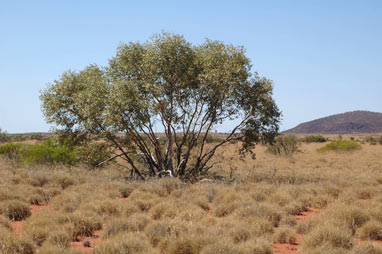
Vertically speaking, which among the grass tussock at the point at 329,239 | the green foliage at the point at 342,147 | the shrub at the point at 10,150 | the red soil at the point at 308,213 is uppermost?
the shrub at the point at 10,150

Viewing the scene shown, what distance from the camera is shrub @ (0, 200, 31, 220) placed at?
1020 centimetres

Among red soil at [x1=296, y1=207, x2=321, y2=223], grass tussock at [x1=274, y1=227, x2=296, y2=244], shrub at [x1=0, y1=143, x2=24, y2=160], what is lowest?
red soil at [x1=296, y1=207, x2=321, y2=223]

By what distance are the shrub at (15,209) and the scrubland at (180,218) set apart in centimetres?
3

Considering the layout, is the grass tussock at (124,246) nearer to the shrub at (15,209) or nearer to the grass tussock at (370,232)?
the shrub at (15,209)

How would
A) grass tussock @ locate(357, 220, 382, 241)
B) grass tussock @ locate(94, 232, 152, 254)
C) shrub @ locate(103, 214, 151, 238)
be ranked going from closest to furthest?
grass tussock @ locate(94, 232, 152, 254), shrub @ locate(103, 214, 151, 238), grass tussock @ locate(357, 220, 382, 241)

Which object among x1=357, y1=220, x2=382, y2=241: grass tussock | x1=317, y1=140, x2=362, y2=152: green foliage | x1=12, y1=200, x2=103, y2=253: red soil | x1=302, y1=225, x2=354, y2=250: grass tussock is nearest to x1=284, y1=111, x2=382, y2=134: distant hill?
x1=317, y1=140, x2=362, y2=152: green foliage

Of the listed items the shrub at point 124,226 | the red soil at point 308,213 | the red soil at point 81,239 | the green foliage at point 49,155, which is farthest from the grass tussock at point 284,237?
the green foliage at point 49,155

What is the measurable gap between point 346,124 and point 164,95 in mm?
167467

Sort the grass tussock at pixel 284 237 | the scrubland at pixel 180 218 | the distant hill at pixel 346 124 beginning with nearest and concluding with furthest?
1. the scrubland at pixel 180 218
2. the grass tussock at pixel 284 237
3. the distant hill at pixel 346 124

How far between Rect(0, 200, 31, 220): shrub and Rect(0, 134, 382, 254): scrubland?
3 centimetres

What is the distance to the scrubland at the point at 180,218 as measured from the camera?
23.3 ft

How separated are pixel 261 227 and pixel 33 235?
5.13 m

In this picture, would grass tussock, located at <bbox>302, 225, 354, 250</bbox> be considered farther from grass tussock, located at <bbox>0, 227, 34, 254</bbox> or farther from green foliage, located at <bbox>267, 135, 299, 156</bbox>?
green foliage, located at <bbox>267, 135, 299, 156</bbox>

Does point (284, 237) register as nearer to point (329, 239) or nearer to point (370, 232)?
point (329, 239)
